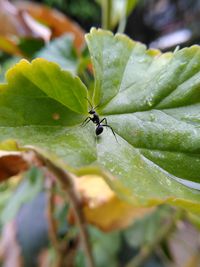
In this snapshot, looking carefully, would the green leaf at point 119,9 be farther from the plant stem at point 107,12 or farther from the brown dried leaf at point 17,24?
the brown dried leaf at point 17,24

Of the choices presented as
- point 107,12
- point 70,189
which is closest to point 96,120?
point 70,189

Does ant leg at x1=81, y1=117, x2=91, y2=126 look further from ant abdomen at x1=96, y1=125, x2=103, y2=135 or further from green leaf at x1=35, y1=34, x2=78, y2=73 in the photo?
green leaf at x1=35, y1=34, x2=78, y2=73

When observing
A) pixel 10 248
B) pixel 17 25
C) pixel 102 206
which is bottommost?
pixel 10 248

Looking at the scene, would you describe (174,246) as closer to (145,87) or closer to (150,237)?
(150,237)

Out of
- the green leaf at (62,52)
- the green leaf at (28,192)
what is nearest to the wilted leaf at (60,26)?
the green leaf at (62,52)

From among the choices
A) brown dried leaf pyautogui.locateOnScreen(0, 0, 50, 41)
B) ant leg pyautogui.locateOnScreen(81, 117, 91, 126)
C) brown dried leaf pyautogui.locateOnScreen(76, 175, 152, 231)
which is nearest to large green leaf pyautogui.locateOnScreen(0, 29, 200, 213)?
ant leg pyautogui.locateOnScreen(81, 117, 91, 126)

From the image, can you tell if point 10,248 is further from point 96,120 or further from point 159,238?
point 96,120

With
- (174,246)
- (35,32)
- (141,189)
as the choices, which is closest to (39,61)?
(141,189)
